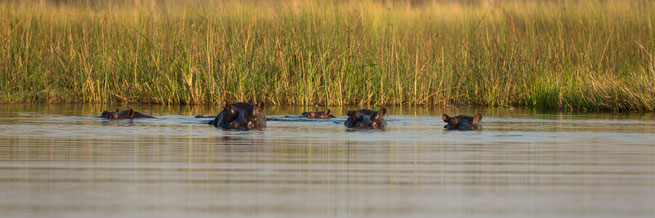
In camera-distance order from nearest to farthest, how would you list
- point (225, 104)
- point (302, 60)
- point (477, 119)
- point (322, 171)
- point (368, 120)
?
point (322, 171), point (477, 119), point (225, 104), point (368, 120), point (302, 60)

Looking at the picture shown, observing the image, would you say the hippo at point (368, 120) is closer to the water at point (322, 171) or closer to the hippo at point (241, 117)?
the water at point (322, 171)

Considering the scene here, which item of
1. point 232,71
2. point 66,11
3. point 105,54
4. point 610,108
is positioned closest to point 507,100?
point 610,108

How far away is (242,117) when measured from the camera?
472 inches

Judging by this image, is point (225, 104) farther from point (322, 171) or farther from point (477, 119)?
point (322, 171)

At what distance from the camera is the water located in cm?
514

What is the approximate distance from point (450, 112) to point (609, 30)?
4.38m

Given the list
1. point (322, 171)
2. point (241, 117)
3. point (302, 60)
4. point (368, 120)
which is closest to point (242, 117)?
point (241, 117)

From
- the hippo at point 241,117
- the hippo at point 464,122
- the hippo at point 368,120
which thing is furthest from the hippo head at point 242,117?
the hippo at point 464,122

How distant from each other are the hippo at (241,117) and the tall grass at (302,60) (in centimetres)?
493

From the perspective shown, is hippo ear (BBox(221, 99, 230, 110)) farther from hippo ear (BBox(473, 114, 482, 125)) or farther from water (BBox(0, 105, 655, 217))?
hippo ear (BBox(473, 114, 482, 125))

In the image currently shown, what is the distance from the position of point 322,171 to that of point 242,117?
5209mm

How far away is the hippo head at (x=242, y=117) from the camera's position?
11867 millimetres

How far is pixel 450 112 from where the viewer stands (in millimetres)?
16344

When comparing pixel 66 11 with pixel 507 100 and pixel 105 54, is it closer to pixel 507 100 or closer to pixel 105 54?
pixel 105 54
